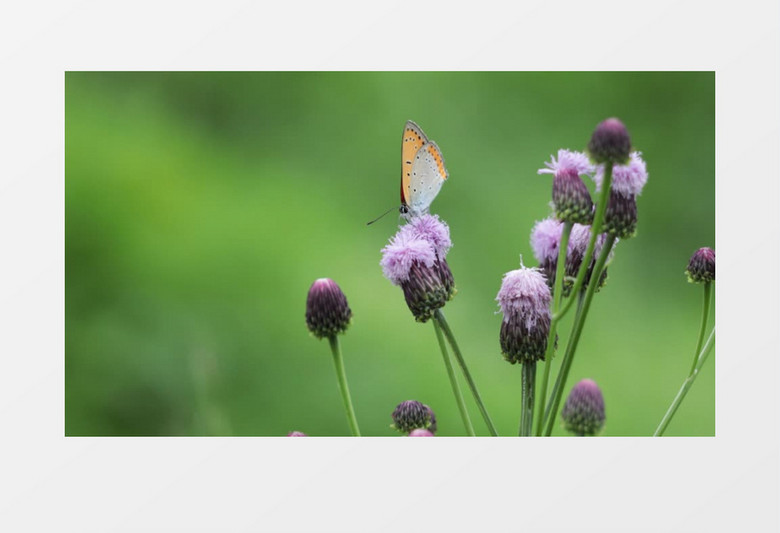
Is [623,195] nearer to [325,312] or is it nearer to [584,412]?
[584,412]

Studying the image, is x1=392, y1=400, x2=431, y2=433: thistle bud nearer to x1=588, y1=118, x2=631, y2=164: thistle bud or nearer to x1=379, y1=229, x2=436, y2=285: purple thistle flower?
x1=379, y1=229, x2=436, y2=285: purple thistle flower

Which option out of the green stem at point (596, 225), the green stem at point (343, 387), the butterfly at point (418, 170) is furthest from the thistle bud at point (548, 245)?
the green stem at point (343, 387)

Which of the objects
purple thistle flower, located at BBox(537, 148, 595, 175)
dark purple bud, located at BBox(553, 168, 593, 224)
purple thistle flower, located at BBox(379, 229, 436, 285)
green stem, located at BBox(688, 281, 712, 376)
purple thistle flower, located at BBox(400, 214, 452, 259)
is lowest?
green stem, located at BBox(688, 281, 712, 376)

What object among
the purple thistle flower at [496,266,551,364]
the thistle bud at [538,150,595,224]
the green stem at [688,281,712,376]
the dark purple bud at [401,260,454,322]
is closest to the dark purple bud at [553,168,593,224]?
the thistle bud at [538,150,595,224]

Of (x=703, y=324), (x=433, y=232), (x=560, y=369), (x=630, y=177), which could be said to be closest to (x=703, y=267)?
(x=703, y=324)

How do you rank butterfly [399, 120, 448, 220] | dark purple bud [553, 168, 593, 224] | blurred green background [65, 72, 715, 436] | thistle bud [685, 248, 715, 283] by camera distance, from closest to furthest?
dark purple bud [553, 168, 593, 224]
thistle bud [685, 248, 715, 283]
butterfly [399, 120, 448, 220]
blurred green background [65, 72, 715, 436]
